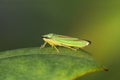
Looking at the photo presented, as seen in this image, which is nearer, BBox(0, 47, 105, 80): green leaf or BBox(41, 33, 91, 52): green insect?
BBox(0, 47, 105, 80): green leaf

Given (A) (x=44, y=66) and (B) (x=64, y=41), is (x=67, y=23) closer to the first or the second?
(B) (x=64, y=41)

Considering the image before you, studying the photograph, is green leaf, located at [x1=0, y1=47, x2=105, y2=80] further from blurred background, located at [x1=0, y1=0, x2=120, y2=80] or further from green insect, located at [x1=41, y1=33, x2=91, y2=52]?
blurred background, located at [x1=0, y1=0, x2=120, y2=80]

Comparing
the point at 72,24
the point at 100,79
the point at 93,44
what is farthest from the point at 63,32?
the point at 100,79

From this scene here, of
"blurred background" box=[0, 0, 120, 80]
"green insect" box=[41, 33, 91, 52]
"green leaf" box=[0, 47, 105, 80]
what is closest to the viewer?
"green leaf" box=[0, 47, 105, 80]

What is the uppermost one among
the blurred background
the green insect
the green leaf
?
the green leaf

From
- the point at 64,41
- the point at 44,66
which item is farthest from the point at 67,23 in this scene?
the point at 44,66

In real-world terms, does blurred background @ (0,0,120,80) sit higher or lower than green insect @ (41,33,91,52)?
lower

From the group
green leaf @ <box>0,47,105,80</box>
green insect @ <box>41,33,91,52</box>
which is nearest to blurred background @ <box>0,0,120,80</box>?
green insect @ <box>41,33,91,52</box>
